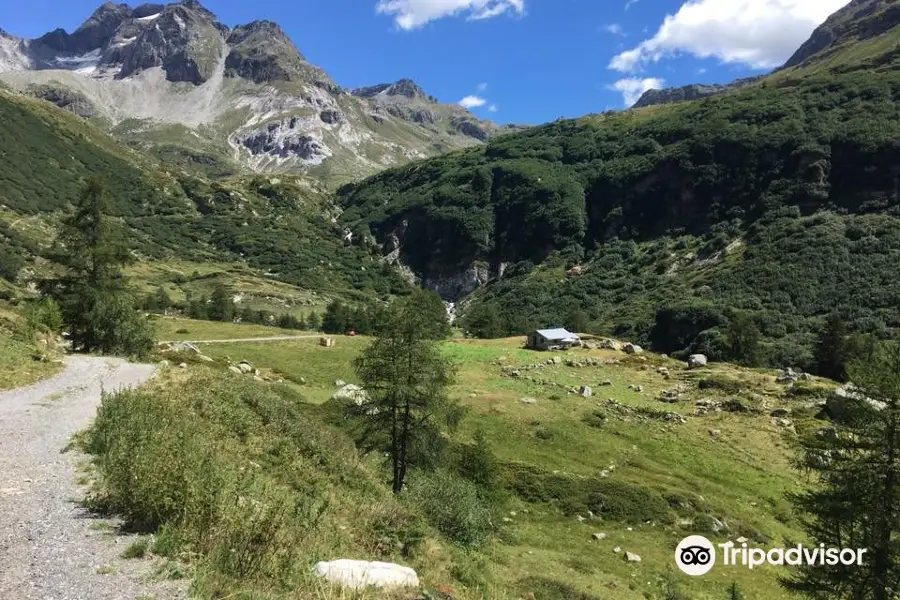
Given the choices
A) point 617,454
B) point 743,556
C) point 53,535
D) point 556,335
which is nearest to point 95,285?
point 53,535

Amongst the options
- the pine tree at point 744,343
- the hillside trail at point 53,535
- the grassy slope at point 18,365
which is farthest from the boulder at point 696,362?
the hillside trail at point 53,535

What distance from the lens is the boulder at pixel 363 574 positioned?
26.0ft

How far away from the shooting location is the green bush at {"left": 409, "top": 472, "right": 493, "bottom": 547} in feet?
60.0

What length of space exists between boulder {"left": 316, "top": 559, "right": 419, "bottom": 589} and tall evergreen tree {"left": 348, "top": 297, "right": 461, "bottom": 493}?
15.9 meters

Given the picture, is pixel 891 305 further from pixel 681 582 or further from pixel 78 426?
pixel 78 426

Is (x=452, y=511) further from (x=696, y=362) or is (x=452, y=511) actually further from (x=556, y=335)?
(x=556, y=335)

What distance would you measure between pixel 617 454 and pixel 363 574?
3623 cm

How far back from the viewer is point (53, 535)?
8438 millimetres

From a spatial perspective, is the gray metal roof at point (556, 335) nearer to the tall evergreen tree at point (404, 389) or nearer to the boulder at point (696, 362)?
the boulder at point (696, 362)

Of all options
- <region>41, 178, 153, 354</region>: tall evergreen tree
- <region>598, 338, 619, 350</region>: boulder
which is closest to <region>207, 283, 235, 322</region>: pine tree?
<region>41, 178, 153, 354</region>: tall evergreen tree

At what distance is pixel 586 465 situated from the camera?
3831cm

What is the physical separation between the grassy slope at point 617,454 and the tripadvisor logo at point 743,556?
766 mm

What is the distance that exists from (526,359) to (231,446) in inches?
2300

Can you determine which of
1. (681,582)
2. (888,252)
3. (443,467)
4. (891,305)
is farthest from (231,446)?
(888,252)
